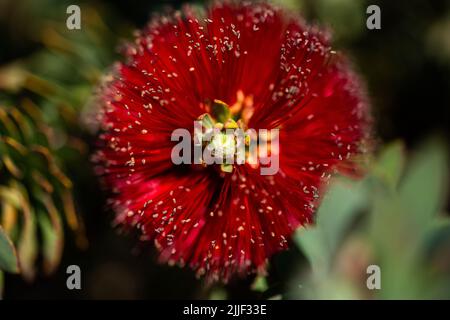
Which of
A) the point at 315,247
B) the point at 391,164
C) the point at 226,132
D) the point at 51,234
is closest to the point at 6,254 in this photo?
the point at 51,234

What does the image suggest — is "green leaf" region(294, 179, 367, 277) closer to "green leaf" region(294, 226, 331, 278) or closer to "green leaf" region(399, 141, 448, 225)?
"green leaf" region(294, 226, 331, 278)

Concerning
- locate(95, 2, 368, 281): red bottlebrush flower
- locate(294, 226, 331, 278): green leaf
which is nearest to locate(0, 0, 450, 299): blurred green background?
locate(294, 226, 331, 278): green leaf

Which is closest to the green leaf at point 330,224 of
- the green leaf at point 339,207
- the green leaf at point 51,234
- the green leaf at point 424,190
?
the green leaf at point 339,207

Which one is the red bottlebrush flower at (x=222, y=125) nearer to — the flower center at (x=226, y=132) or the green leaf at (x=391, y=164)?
the flower center at (x=226, y=132)
